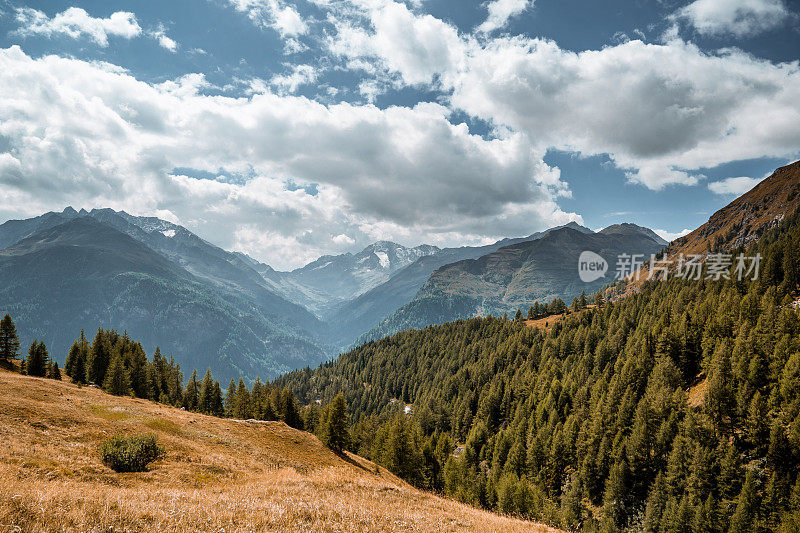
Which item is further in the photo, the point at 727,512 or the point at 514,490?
the point at 514,490

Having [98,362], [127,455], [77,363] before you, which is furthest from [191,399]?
[127,455]

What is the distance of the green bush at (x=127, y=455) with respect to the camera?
26.8 m

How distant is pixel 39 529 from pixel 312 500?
13.3m

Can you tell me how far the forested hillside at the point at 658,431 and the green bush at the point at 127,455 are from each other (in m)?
54.3

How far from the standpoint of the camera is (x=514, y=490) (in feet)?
227

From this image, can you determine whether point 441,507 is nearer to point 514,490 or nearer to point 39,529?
point 39,529

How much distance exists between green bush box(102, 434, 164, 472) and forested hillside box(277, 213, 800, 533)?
5428cm

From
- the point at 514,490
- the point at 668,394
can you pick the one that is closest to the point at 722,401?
the point at 668,394

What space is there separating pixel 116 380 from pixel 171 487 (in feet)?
242

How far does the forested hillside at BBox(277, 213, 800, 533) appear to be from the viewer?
2584 inches

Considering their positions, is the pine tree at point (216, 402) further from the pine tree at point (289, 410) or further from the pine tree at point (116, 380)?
the pine tree at point (289, 410)

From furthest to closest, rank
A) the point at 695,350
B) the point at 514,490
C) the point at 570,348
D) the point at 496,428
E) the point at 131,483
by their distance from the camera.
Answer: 1. the point at 570,348
2. the point at 496,428
3. the point at 695,350
4. the point at 514,490
5. the point at 131,483

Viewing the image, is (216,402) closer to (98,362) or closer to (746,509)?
(98,362)

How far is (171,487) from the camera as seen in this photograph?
78.6 ft
